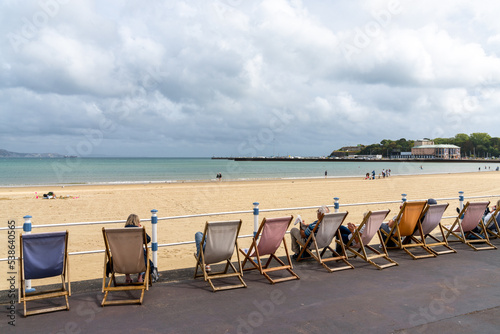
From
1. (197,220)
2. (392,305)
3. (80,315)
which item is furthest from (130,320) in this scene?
(197,220)

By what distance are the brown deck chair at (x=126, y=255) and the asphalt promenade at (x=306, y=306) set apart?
191 mm

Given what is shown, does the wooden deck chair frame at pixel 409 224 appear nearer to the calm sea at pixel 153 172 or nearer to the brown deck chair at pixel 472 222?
the brown deck chair at pixel 472 222

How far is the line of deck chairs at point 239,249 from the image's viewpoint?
4.13 m

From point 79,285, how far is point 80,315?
1.06m

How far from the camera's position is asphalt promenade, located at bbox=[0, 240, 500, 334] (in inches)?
141

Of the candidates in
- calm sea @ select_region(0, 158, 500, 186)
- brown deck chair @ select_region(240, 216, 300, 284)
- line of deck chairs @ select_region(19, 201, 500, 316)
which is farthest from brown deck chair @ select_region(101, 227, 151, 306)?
calm sea @ select_region(0, 158, 500, 186)

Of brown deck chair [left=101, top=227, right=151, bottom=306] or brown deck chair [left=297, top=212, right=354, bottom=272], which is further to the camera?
brown deck chair [left=297, top=212, right=354, bottom=272]

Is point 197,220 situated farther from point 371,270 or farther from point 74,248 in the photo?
point 371,270

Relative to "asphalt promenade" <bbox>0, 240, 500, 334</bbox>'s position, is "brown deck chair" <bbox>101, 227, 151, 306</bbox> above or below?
above

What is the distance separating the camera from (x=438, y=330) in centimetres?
349

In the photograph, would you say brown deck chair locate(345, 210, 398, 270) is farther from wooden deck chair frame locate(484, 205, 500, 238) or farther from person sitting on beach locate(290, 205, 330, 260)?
wooden deck chair frame locate(484, 205, 500, 238)

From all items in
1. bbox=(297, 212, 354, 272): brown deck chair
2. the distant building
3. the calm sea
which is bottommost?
the calm sea

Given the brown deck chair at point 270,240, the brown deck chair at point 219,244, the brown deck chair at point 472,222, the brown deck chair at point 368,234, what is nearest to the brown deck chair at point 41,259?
the brown deck chair at point 219,244

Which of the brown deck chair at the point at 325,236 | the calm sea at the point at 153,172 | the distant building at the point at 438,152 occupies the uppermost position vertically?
the distant building at the point at 438,152
